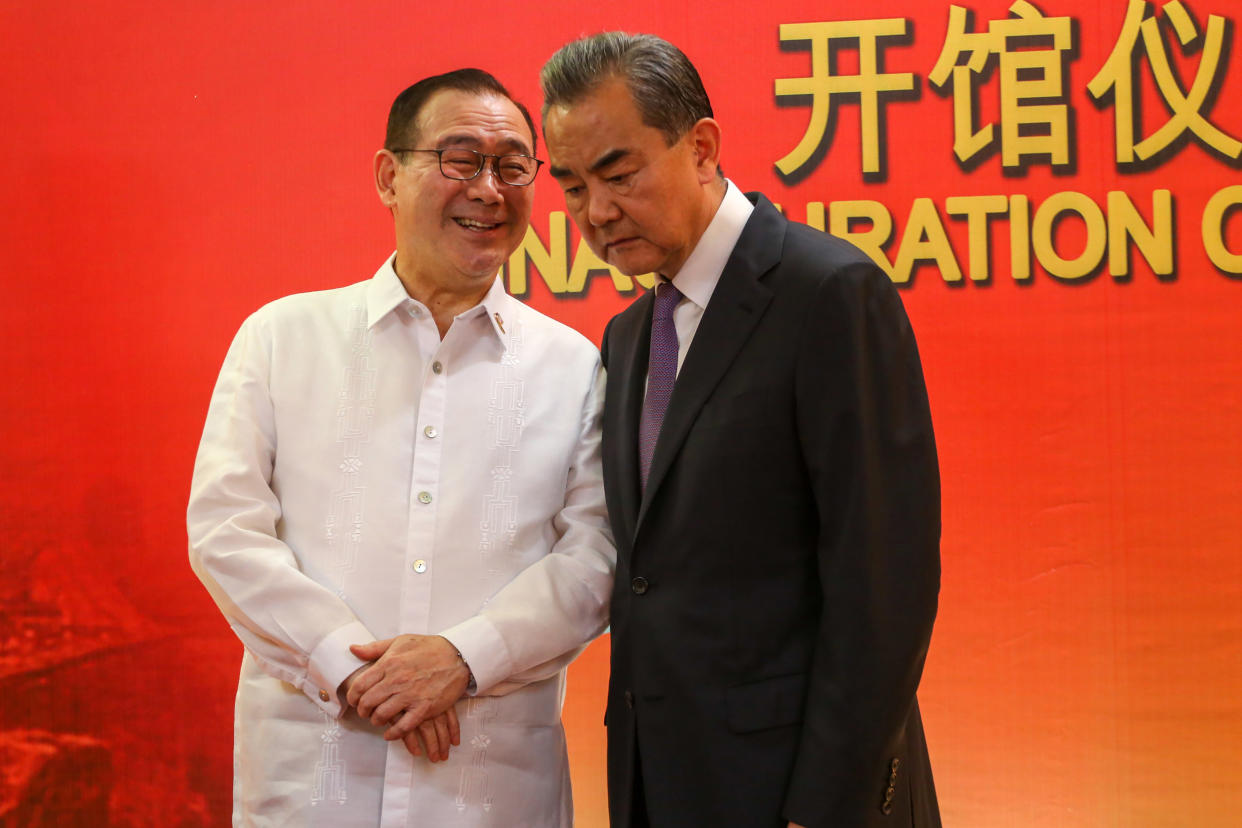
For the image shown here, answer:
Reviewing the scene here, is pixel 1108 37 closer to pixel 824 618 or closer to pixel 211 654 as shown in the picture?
pixel 824 618

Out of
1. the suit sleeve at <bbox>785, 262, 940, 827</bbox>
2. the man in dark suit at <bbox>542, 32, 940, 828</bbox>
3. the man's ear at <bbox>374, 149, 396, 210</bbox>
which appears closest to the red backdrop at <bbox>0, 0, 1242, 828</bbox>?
the man's ear at <bbox>374, 149, 396, 210</bbox>

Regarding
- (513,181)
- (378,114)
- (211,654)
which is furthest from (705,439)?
(211,654)

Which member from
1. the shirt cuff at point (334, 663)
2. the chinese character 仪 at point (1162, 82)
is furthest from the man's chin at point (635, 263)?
the chinese character 仪 at point (1162, 82)

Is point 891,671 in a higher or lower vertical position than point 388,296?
lower

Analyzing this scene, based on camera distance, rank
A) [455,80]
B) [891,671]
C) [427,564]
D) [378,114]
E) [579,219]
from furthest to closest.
→ [378,114] < [455,80] < [427,564] < [579,219] < [891,671]

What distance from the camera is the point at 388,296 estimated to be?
198cm

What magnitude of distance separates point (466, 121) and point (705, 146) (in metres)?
0.52

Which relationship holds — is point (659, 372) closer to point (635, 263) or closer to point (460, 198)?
point (635, 263)

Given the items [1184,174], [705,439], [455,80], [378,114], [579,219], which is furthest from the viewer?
[378,114]

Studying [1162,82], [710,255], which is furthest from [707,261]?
[1162,82]

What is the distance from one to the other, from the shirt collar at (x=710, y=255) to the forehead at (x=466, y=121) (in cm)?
51

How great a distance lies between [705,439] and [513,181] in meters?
0.72

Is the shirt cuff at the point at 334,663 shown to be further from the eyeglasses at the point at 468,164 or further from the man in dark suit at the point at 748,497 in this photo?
the eyeglasses at the point at 468,164

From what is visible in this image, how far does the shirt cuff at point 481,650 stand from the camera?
1.74 metres
